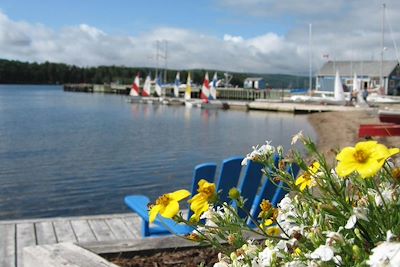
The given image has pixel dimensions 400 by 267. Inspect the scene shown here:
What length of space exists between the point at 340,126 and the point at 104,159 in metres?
15.4

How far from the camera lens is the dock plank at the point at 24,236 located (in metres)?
4.84

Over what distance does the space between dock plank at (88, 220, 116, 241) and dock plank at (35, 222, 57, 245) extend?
16.5 inches

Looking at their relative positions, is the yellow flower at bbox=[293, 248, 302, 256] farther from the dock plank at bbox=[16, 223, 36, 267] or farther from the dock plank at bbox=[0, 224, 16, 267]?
the dock plank at bbox=[16, 223, 36, 267]

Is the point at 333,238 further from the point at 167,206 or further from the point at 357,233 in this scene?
the point at 167,206

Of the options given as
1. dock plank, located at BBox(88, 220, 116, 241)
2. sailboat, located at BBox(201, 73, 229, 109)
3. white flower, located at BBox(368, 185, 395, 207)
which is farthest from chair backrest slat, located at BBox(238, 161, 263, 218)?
sailboat, located at BBox(201, 73, 229, 109)

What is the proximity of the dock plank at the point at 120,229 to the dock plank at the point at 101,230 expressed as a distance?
0.16ft

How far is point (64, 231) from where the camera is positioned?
18.2 ft

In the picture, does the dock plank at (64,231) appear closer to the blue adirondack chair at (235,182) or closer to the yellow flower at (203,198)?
the blue adirondack chair at (235,182)

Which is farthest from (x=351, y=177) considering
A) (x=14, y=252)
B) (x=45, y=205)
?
(x=45, y=205)

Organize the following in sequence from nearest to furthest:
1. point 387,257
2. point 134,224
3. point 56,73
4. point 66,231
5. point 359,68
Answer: point 387,257
point 66,231
point 134,224
point 359,68
point 56,73

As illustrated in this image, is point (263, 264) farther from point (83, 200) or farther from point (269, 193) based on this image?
point (83, 200)

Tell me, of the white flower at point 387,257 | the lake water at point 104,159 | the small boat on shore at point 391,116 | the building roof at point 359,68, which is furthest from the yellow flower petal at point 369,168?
the building roof at point 359,68

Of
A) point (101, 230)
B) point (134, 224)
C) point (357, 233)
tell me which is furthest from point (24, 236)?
point (357, 233)

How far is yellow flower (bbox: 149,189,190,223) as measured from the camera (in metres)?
1.44
